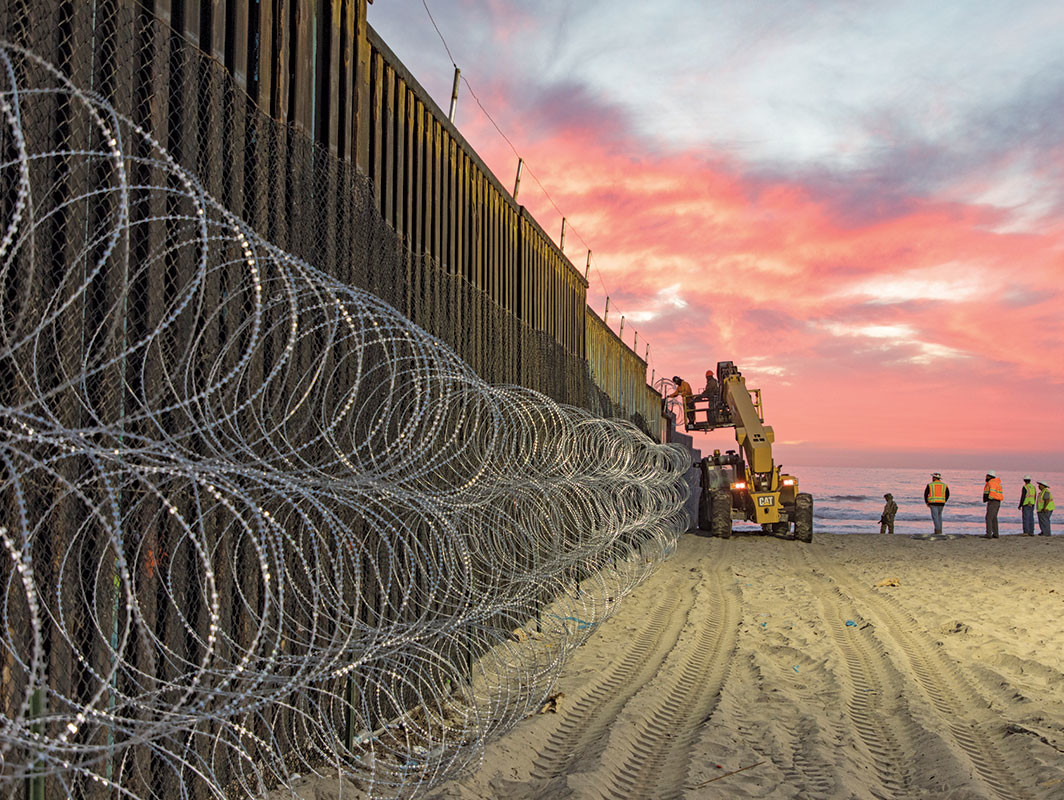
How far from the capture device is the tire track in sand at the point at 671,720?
15.1 ft

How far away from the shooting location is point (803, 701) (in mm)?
6137

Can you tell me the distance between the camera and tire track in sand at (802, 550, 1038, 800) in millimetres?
4730

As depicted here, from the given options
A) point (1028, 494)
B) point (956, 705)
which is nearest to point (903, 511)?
point (1028, 494)

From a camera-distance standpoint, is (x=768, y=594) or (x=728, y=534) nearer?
(x=768, y=594)

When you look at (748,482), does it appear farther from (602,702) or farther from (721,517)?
(602,702)

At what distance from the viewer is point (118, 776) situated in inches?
129

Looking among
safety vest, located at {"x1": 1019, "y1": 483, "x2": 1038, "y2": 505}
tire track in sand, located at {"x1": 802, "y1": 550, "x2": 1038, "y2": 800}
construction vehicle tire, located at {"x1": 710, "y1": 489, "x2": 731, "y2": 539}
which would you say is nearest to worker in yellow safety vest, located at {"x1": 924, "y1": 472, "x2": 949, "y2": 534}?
safety vest, located at {"x1": 1019, "y1": 483, "x2": 1038, "y2": 505}

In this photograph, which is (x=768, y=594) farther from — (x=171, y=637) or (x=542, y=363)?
(x=171, y=637)

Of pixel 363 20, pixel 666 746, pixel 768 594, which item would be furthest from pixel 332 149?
pixel 768 594

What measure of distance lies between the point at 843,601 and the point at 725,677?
15.1 ft

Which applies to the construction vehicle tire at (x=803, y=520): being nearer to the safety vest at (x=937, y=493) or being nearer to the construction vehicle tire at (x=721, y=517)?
the construction vehicle tire at (x=721, y=517)

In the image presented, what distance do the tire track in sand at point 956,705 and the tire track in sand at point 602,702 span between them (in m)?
2.22

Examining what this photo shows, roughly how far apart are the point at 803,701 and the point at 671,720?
3.85 feet

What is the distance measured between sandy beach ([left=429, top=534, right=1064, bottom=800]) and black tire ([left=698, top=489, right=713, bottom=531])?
6851 millimetres
